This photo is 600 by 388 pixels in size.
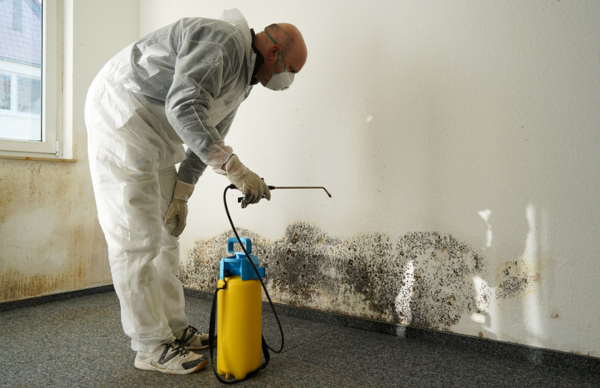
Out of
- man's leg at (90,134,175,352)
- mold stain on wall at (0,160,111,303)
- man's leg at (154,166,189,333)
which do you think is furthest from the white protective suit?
mold stain on wall at (0,160,111,303)

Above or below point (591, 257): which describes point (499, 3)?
above

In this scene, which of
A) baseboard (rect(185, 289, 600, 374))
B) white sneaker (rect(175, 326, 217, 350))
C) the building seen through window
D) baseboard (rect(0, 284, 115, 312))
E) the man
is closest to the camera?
the man

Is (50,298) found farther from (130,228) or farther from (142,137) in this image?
(142,137)

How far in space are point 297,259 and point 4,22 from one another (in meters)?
2.15

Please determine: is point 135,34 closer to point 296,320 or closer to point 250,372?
point 296,320

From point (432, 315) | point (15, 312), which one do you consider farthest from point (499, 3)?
point (15, 312)

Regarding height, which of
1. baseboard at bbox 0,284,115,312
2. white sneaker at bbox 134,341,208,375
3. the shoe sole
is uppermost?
white sneaker at bbox 134,341,208,375

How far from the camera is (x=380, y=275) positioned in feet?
5.75

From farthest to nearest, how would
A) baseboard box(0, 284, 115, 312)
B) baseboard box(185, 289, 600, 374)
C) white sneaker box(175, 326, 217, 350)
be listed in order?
baseboard box(0, 284, 115, 312)
white sneaker box(175, 326, 217, 350)
baseboard box(185, 289, 600, 374)

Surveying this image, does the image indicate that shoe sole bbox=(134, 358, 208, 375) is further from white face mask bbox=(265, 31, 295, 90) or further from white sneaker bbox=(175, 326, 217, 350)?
white face mask bbox=(265, 31, 295, 90)

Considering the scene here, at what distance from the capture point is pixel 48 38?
2377 mm

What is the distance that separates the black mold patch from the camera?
158cm

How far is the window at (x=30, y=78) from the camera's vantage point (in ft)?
7.24

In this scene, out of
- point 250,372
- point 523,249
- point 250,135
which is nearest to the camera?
point 250,372
